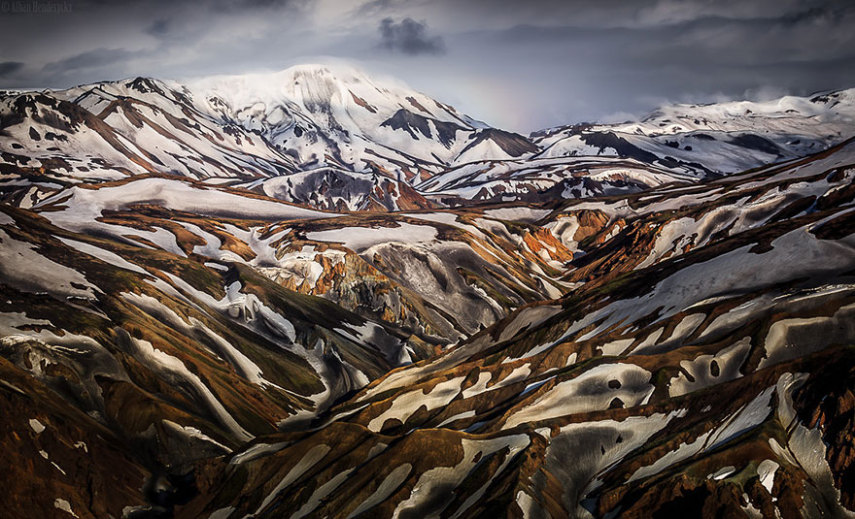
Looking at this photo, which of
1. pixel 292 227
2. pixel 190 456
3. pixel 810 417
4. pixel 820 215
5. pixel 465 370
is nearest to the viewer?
pixel 810 417

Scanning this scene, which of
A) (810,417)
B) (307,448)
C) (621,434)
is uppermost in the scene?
(810,417)

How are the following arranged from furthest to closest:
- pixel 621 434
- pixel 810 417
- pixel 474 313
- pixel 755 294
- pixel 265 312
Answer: pixel 474 313 < pixel 265 312 < pixel 755 294 < pixel 621 434 < pixel 810 417

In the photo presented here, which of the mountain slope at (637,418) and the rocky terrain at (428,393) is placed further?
the rocky terrain at (428,393)

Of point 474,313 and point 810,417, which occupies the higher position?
point 810,417

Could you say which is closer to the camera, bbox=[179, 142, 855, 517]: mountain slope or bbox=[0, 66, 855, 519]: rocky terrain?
bbox=[179, 142, 855, 517]: mountain slope

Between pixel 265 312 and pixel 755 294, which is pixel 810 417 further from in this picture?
pixel 265 312

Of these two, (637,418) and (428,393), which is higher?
(637,418)

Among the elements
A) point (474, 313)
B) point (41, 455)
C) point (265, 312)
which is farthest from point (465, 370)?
point (474, 313)

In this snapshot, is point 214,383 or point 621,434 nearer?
point 621,434

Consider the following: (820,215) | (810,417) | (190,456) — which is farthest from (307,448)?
(820,215)

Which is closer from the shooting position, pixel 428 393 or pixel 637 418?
pixel 637 418
